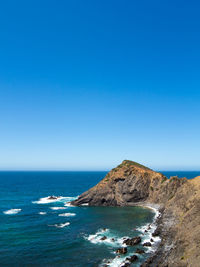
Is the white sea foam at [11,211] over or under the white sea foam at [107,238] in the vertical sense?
under

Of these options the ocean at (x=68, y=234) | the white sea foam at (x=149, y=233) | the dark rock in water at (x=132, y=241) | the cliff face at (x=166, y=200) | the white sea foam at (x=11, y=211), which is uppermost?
the cliff face at (x=166, y=200)

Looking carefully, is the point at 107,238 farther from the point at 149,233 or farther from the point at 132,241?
the point at 149,233

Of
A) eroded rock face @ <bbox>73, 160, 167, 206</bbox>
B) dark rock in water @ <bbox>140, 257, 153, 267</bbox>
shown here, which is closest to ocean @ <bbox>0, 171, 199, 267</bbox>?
dark rock in water @ <bbox>140, 257, 153, 267</bbox>

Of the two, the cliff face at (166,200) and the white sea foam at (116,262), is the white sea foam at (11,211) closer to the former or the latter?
the cliff face at (166,200)

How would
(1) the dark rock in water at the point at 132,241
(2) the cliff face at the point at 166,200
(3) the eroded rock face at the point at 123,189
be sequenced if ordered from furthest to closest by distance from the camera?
(3) the eroded rock face at the point at 123,189 < (1) the dark rock in water at the point at 132,241 < (2) the cliff face at the point at 166,200

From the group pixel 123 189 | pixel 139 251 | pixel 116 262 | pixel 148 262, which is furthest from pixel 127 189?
pixel 148 262

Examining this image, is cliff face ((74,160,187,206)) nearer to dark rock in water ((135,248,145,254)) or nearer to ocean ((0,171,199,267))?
ocean ((0,171,199,267))

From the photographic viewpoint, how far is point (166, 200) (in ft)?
347

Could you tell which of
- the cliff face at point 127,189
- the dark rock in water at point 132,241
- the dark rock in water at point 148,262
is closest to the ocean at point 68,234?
the dark rock in water at point 132,241

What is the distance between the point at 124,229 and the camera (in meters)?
73.8

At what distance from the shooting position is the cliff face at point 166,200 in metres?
45.7

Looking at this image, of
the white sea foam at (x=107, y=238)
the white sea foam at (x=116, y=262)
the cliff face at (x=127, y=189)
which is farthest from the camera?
the cliff face at (x=127, y=189)

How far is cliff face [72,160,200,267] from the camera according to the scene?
150 feet

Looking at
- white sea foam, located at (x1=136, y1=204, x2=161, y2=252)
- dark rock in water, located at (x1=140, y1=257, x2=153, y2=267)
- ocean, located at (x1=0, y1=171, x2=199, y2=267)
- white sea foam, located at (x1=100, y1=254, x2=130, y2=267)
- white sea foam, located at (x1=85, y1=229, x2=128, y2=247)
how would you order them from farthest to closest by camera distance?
1. white sea foam, located at (x1=85, y1=229, x2=128, y2=247)
2. white sea foam, located at (x1=136, y1=204, x2=161, y2=252)
3. ocean, located at (x1=0, y1=171, x2=199, y2=267)
4. white sea foam, located at (x1=100, y1=254, x2=130, y2=267)
5. dark rock in water, located at (x1=140, y1=257, x2=153, y2=267)
